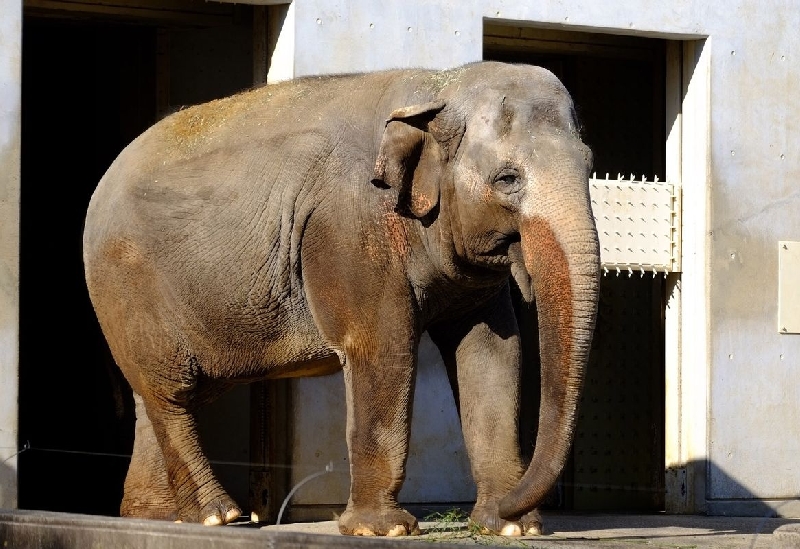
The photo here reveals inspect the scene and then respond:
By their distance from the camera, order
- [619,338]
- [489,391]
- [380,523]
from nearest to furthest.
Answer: [380,523] → [489,391] → [619,338]

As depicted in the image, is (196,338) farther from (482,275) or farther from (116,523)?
(116,523)

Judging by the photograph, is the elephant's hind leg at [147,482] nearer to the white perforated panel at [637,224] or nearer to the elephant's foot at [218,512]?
the elephant's foot at [218,512]

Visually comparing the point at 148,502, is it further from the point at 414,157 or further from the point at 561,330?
the point at 561,330

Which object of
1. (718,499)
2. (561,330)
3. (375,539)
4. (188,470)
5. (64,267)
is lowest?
(718,499)

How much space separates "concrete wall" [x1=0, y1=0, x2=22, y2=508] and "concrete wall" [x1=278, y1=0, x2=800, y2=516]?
3.17 meters

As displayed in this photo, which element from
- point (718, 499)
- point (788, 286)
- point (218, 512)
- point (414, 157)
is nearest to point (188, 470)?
point (218, 512)

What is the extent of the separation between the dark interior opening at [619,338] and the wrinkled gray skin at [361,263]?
4.33 metres

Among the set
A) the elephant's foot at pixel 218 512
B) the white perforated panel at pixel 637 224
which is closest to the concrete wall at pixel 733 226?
the white perforated panel at pixel 637 224

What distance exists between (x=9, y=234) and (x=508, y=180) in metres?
3.03

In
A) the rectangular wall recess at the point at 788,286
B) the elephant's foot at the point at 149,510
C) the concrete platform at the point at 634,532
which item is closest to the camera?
the concrete platform at the point at 634,532

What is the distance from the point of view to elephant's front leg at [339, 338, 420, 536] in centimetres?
848

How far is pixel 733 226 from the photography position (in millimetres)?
11422

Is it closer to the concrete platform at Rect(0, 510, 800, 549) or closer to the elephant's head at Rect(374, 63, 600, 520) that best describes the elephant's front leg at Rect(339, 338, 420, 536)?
the concrete platform at Rect(0, 510, 800, 549)

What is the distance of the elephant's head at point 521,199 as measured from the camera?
7.78 metres
